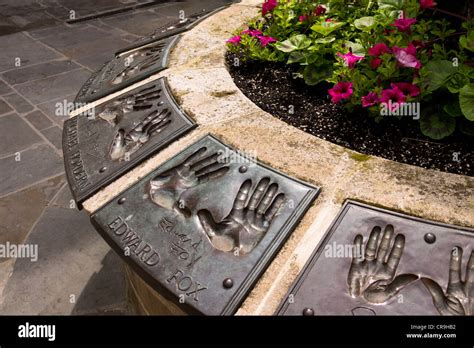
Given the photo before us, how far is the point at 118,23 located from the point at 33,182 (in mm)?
3657

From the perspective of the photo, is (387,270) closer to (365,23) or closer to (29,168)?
(365,23)

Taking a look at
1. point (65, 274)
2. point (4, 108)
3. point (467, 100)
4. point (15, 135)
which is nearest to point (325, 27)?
point (467, 100)

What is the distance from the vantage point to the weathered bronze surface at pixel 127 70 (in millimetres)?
2284

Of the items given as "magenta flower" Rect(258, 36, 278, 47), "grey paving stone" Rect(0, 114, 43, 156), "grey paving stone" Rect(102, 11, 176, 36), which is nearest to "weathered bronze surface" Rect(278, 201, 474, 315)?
"magenta flower" Rect(258, 36, 278, 47)

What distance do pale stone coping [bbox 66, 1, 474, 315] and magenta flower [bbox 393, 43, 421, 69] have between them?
375 mm

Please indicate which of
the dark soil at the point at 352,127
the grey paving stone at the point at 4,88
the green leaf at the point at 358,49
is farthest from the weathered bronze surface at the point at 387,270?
the grey paving stone at the point at 4,88

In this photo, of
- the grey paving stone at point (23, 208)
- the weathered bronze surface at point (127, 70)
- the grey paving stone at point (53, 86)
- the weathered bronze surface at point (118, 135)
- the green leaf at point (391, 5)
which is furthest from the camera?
the grey paving stone at point (53, 86)

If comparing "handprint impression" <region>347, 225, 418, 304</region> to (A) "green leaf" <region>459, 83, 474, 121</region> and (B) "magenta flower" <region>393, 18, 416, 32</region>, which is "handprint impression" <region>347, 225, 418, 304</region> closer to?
(A) "green leaf" <region>459, 83, 474, 121</region>

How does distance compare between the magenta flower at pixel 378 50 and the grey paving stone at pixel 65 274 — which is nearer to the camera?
the magenta flower at pixel 378 50

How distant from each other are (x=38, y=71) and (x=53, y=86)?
502 millimetres

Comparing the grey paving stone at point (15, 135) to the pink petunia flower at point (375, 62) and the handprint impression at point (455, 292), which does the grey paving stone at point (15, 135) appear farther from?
the handprint impression at point (455, 292)

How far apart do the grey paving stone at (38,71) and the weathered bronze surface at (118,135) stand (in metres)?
2.96

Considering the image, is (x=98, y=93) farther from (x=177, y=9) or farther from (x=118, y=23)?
(x=177, y=9)
